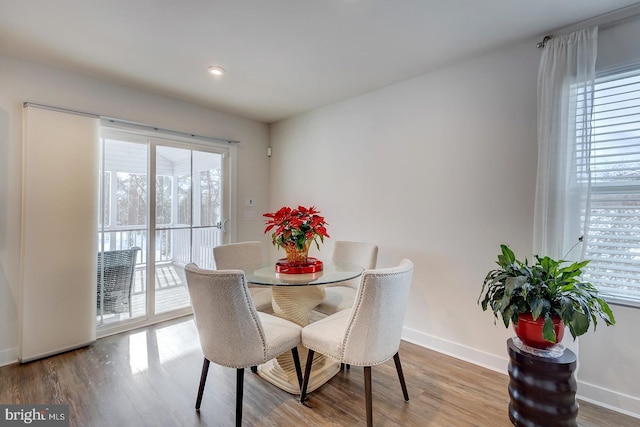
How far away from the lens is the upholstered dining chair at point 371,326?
5.11ft

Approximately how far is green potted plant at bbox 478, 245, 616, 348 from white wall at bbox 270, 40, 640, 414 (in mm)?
653

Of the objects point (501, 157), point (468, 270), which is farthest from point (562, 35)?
point (468, 270)

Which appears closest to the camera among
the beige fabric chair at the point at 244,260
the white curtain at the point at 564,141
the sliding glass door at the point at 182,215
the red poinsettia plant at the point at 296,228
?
the white curtain at the point at 564,141

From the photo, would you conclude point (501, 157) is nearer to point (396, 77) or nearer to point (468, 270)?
point (468, 270)

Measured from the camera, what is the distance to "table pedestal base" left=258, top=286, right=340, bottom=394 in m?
2.12

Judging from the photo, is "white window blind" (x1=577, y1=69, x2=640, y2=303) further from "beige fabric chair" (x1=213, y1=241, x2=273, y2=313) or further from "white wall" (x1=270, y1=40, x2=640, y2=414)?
"beige fabric chair" (x1=213, y1=241, x2=273, y2=313)

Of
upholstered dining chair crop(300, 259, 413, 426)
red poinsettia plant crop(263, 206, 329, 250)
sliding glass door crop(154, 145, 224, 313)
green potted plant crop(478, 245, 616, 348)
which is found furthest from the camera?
sliding glass door crop(154, 145, 224, 313)

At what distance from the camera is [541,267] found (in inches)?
64.4

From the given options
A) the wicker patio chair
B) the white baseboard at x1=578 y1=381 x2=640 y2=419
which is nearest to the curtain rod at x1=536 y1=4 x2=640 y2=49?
the white baseboard at x1=578 y1=381 x2=640 y2=419

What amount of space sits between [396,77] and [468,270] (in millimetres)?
1873

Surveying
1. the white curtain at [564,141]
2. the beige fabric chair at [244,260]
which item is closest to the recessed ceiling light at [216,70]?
the beige fabric chair at [244,260]

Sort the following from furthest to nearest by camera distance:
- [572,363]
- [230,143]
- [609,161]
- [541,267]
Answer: [230,143] < [609,161] < [541,267] < [572,363]

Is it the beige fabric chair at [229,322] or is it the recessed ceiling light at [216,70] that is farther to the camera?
the recessed ceiling light at [216,70]

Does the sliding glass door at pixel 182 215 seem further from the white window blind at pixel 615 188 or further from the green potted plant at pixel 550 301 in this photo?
the white window blind at pixel 615 188
